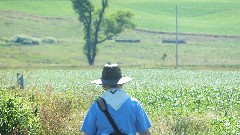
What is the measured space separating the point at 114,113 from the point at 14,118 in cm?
448

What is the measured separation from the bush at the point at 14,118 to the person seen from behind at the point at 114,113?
4028 mm

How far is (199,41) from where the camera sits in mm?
87500

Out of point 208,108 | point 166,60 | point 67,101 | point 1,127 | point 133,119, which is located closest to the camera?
point 133,119

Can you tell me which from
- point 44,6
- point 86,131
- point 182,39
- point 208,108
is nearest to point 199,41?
point 182,39

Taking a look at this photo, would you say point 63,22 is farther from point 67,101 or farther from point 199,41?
point 67,101

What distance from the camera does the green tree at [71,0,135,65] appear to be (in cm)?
7206

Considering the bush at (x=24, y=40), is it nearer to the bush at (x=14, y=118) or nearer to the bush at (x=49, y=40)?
the bush at (x=49, y=40)

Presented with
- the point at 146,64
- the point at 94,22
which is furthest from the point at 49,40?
the point at 146,64

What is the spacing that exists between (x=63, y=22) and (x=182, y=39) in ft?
A: 65.9

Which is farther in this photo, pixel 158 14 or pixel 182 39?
pixel 158 14

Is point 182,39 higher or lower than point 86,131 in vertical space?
lower

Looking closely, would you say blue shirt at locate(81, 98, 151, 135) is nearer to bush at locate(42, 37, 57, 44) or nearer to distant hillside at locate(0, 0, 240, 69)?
distant hillside at locate(0, 0, 240, 69)

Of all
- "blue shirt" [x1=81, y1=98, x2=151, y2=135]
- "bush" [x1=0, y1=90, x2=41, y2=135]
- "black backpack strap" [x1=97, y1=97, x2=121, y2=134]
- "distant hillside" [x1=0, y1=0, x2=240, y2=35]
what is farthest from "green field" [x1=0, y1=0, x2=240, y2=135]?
"black backpack strap" [x1=97, y1=97, x2=121, y2=134]

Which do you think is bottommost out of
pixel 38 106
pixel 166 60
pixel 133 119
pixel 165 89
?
pixel 166 60
